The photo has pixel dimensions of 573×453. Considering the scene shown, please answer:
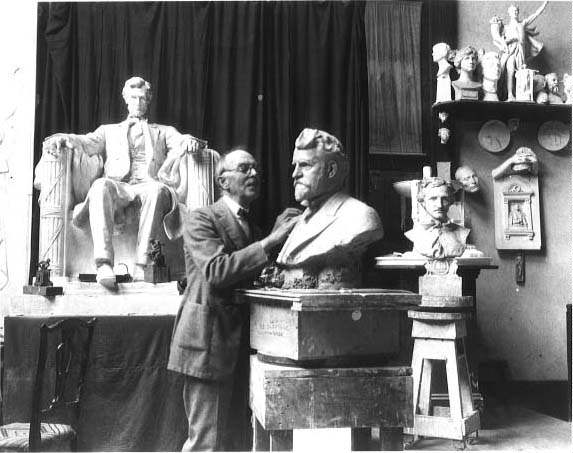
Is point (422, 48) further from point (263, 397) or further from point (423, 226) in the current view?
point (263, 397)

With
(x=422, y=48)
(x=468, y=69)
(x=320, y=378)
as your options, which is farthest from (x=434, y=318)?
(x=422, y=48)

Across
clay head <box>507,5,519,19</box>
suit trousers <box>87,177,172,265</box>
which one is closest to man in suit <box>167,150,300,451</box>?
suit trousers <box>87,177,172,265</box>

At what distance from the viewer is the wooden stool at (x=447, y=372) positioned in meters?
3.54

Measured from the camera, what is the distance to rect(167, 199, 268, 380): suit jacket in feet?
7.52

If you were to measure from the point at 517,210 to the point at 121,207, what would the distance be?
11.2 feet

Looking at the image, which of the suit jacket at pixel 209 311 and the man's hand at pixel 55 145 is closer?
the suit jacket at pixel 209 311

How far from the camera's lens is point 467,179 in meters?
5.49

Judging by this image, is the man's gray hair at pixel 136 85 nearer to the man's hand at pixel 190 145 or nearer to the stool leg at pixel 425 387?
the man's hand at pixel 190 145

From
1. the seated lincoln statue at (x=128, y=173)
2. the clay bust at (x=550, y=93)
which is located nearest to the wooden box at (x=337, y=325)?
the seated lincoln statue at (x=128, y=173)

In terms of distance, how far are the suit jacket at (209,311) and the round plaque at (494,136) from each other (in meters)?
3.91

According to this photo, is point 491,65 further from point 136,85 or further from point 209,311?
point 209,311

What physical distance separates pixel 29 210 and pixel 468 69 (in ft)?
12.1

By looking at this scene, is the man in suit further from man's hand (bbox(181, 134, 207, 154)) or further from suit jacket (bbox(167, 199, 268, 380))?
man's hand (bbox(181, 134, 207, 154))

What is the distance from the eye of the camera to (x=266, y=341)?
6.67 ft
